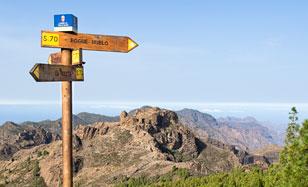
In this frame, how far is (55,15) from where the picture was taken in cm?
1608

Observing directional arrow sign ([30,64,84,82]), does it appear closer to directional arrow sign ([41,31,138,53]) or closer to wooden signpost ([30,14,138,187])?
wooden signpost ([30,14,138,187])

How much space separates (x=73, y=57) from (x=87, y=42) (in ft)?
2.18

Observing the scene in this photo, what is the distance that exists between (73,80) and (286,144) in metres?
23.4

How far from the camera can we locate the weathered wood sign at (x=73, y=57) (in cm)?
1667

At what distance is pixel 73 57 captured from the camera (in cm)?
1688

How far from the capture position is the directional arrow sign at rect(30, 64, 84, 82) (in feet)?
52.2

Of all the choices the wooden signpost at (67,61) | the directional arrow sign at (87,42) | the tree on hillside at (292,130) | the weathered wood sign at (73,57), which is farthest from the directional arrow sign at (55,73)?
the tree on hillside at (292,130)

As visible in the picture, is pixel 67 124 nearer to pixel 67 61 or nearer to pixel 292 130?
pixel 67 61

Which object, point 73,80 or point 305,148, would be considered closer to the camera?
point 73,80

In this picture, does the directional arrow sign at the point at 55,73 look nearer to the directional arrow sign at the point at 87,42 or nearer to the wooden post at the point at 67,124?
the wooden post at the point at 67,124

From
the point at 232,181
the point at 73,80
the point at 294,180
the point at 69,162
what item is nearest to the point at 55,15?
the point at 73,80

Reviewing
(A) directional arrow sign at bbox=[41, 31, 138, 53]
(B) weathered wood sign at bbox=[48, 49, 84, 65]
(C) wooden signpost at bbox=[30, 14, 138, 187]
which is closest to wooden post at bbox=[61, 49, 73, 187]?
(C) wooden signpost at bbox=[30, 14, 138, 187]

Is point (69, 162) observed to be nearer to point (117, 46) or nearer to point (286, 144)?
point (117, 46)

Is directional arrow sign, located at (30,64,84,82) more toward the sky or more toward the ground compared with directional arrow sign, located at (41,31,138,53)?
more toward the ground
